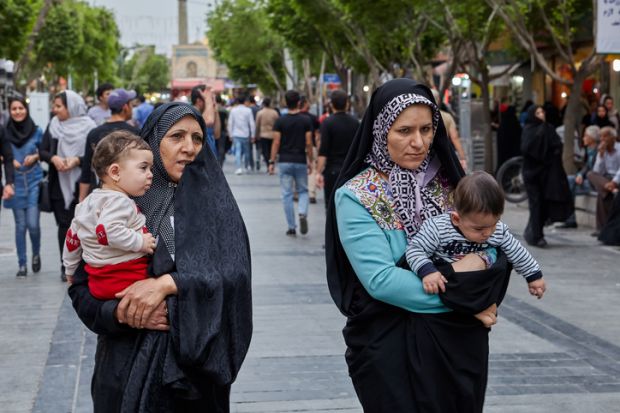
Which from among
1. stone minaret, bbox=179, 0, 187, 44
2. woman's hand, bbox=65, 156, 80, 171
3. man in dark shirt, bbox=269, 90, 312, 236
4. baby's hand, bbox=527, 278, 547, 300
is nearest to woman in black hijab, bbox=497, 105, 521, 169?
man in dark shirt, bbox=269, 90, 312, 236

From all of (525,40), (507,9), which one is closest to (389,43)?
(507,9)

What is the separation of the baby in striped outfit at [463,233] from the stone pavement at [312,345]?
2635 mm

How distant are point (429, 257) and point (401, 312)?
0.21 meters

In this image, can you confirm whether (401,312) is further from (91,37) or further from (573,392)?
→ (91,37)

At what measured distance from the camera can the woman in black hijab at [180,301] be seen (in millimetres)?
3625

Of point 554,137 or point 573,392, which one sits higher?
point 554,137

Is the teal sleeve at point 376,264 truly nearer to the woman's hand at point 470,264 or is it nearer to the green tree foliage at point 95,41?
the woman's hand at point 470,264

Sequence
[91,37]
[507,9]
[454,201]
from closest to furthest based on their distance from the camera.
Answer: [454,201] < [507,9] < [91,37]

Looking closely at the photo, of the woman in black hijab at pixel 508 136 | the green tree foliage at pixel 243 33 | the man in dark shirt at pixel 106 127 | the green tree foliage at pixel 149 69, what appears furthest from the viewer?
the green tree foliage at pixel 149 69

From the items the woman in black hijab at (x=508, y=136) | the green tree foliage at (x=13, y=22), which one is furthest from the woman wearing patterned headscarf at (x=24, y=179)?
the green tree foliage at (x=13, y=22)

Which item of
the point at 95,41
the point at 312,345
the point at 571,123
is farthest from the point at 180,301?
the point at 95,41

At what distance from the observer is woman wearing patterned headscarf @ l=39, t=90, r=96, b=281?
34.7 ft

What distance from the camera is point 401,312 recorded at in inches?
147

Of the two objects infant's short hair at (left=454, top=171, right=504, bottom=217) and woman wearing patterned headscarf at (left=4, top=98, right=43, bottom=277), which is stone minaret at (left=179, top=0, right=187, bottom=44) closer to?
woman wearing patterned headscarf at (left=4, top=98, right=43, bottom=277)
